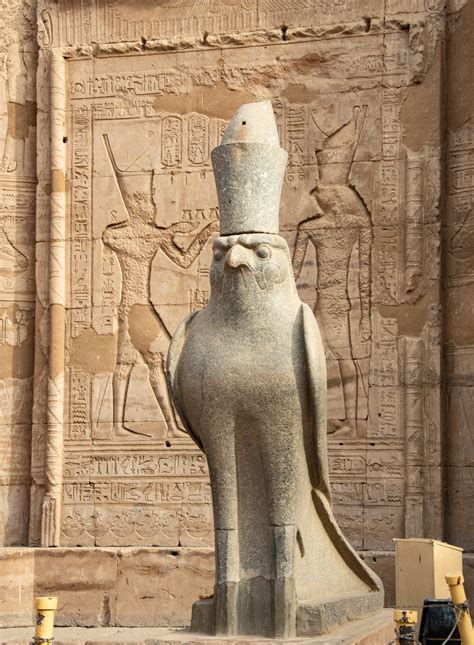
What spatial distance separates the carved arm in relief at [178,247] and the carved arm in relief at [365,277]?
4.36 feet

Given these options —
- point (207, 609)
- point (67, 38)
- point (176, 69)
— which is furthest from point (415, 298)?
point (207, 609)

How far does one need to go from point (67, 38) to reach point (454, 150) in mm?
3637

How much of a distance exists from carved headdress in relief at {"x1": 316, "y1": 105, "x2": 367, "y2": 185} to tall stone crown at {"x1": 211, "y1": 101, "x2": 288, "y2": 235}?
4531 mm

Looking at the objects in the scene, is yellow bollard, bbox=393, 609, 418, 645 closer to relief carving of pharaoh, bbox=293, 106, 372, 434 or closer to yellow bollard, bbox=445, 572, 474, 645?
yellow bollard, bbox=445, 572, 474, 645

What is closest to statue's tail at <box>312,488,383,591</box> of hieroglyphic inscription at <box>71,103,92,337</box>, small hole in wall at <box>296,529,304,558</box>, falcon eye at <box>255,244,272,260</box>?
small hole in wall at <box>296,529,304,558</box>

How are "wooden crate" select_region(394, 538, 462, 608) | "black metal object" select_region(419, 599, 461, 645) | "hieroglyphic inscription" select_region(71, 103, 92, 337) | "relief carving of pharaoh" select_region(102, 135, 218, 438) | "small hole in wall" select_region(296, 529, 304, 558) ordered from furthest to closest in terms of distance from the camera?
"hieroglyphic inscription" select_region(71, 103, 92, 337) → "relief carving of pharaoh" select_region(102, 135, 218, 438) → "wooden crate" select_region(394, 538, 462, 608) → "black metal object" select_region(419, 599, 461, 645) → "small hole in wall" select_region(296, 529, 304, 558)

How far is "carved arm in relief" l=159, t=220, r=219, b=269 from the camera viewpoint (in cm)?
1214

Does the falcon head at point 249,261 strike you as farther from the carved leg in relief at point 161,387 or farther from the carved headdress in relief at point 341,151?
the carved leg in relief at point 161,387

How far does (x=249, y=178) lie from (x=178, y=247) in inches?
194

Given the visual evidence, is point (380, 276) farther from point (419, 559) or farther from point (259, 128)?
point (259, 128)

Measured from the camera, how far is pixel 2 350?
1236 cm

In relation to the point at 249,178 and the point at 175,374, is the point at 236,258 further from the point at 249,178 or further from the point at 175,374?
the point at 175,374

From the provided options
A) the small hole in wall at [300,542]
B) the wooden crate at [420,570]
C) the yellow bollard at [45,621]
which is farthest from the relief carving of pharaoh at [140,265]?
the yellow bollard at [45,621]

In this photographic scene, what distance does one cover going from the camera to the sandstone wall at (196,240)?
11.5m
